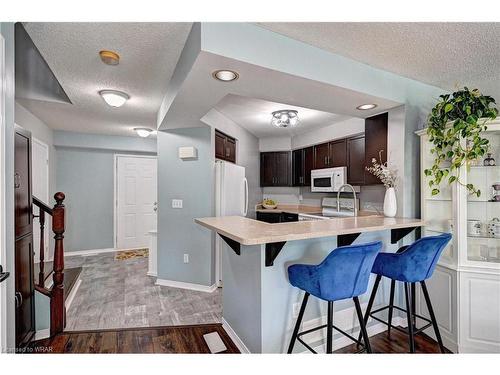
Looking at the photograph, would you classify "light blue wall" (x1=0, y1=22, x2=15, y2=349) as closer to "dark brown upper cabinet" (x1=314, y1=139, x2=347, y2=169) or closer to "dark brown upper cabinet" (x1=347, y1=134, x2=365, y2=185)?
→ "dark brown upper cabinet" (x1=347, y1=134, x2=365, y2=185)

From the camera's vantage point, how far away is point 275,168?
16.3 feet

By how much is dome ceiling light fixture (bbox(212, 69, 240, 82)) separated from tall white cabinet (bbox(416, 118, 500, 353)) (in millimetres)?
1792

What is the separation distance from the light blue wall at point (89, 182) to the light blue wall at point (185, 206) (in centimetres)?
204

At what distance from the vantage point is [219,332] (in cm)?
227

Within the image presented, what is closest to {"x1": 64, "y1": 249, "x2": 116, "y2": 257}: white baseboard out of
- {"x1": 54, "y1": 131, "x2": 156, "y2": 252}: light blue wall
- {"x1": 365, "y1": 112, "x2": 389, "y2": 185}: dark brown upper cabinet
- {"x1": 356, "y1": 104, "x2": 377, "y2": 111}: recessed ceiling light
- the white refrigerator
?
{"x1": 54, "y1": 131, "x2": 156, "y2": 252}: light blue wall

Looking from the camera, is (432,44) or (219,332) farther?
(219,332)

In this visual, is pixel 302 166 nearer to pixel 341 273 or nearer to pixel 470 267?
pixel 470 267

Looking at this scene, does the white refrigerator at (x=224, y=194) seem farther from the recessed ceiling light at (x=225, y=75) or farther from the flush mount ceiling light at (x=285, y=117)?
the recessed ceiling light at (x=225, y=75)

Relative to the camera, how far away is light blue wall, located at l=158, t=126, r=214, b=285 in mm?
3311

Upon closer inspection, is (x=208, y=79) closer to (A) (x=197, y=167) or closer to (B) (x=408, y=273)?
(A) (x=197, y=167)

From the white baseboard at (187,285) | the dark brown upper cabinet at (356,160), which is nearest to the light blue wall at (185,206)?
the white baseboard at (187,285)
